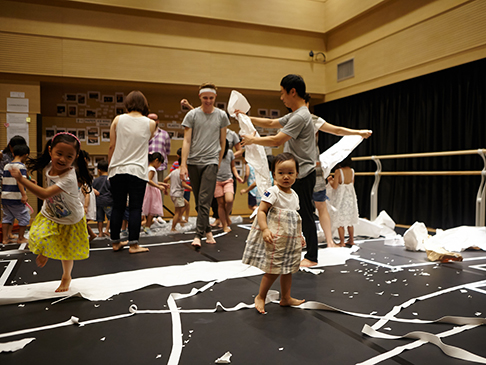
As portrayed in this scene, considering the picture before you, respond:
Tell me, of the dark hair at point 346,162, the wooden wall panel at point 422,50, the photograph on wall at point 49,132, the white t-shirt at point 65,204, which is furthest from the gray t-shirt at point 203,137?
the photograph on wall at point 49,132

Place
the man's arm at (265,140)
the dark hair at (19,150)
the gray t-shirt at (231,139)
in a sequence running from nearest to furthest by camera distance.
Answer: the man's arm at (265,140) < the dark hair at (19,150) < the gray t-shirt at (231,139)

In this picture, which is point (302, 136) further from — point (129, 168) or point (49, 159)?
point (49, 159)

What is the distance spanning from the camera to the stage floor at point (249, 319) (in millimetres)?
1419

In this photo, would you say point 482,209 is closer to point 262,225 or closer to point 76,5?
point 262,225

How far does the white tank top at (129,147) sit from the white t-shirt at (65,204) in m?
1.24

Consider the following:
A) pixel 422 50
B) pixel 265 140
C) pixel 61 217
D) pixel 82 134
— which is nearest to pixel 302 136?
pixel 265 140

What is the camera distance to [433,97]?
5.33 meters

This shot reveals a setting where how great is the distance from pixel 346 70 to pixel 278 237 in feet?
18.7

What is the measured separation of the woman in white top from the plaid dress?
183 centimetres

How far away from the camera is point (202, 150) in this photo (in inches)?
148

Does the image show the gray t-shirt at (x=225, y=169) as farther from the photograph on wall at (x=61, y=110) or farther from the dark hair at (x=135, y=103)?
the photograph on wall at (x=61, y=110)

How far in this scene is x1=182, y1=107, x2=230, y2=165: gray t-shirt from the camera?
378 cm

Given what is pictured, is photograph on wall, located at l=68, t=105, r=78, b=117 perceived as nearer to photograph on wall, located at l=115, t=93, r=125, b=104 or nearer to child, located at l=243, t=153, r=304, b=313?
photograph on wall, located at l=115, t=93, r=125, b=104

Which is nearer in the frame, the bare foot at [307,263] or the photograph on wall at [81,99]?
the bare foot at [307,263]
